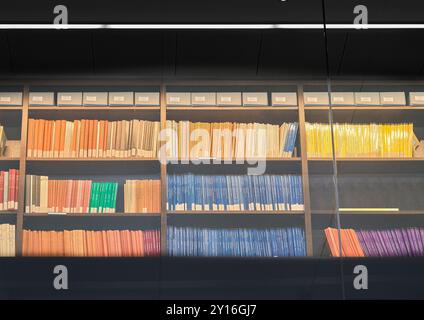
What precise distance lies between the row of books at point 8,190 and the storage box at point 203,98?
0.70m

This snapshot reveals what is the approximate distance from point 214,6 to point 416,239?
1166mm

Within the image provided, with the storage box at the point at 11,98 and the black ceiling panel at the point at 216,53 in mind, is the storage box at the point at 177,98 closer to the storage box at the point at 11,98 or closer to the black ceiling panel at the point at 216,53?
the black ceiling panel at the point at 216,53

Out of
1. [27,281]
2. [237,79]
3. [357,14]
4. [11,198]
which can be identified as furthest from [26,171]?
[357,14]

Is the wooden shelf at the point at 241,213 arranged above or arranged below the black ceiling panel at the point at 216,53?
below

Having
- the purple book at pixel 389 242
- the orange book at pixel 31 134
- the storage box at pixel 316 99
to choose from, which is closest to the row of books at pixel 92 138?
the orange book at pixel 31 134

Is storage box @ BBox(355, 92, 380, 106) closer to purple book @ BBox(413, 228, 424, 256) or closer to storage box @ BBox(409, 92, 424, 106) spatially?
storage box @ BBox(409, 92, 424, 106)

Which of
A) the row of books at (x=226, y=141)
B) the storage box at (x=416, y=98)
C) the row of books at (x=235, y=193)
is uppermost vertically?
the storage box at (x=416, y=98)

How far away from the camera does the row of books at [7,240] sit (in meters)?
2.82

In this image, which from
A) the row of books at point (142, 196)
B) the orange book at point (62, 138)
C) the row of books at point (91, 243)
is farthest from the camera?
the orange book at point (62, 138)

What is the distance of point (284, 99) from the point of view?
296 cm

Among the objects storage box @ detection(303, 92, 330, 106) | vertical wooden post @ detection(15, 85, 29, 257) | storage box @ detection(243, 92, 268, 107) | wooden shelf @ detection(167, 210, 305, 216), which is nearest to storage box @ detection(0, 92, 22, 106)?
vertical wooden post @ detection(15, 85, 29, 257)

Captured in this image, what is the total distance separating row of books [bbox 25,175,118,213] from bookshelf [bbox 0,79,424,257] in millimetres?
23

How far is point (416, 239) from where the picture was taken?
2.91 meters
